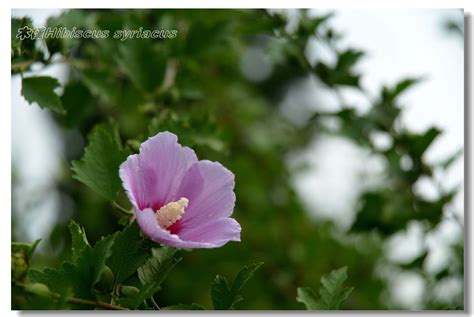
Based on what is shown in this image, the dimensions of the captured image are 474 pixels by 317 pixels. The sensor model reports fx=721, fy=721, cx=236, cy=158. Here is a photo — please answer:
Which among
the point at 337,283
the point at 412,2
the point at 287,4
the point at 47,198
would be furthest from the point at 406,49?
the point at 47,198

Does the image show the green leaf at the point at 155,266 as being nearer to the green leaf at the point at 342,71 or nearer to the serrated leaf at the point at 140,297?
the serrated leaf at the point at 140,297

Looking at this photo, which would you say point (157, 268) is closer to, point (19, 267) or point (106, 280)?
point (106, 280)

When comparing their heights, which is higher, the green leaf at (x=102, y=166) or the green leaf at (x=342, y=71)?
the green leaf at (x=342, y=71)

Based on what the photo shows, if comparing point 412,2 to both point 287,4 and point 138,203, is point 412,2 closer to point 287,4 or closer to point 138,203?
point 287,4

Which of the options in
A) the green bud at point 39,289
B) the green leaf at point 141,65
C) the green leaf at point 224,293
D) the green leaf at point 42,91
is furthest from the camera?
the green leaf at point 141,65

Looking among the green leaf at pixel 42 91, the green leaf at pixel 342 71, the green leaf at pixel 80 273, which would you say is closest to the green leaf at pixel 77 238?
the green leaf at pixel 80 273

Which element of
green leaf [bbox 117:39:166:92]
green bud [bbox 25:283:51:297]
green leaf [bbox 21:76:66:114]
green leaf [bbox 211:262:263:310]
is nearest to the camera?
green bud [bbox 25:283:51:297]

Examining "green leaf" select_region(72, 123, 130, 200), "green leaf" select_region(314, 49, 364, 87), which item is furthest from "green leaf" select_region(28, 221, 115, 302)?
"green leaf" select_region(314, 49, 364, 87)

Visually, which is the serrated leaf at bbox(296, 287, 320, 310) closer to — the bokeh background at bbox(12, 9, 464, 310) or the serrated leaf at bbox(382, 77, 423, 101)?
the bokeh background at bbox(12, 9, 464, 310)
